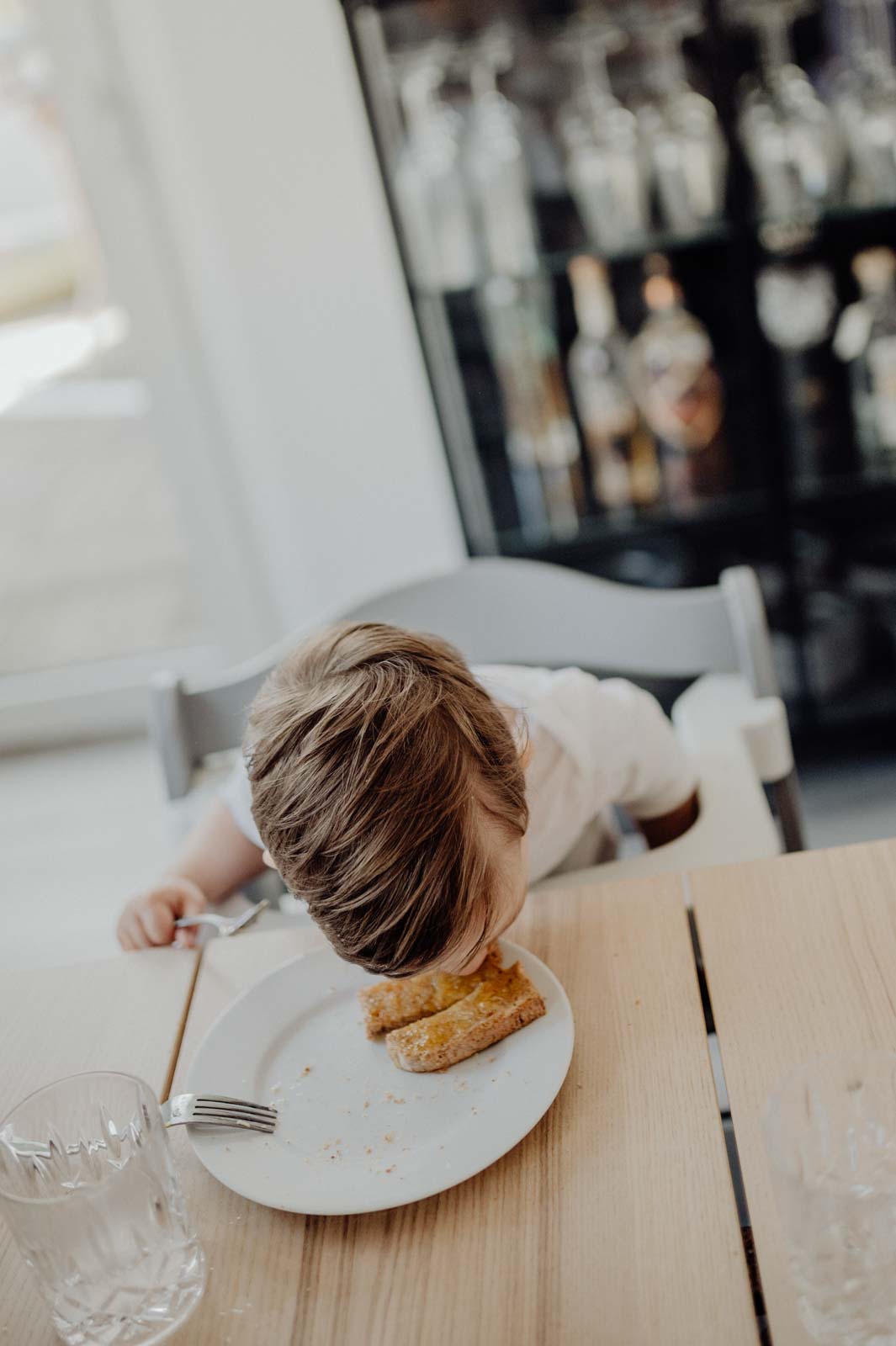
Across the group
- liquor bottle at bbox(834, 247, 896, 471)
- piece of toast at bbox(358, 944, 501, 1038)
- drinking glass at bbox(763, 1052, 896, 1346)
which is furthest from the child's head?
liquor bottle at bbox(834, 247, 896, 471)

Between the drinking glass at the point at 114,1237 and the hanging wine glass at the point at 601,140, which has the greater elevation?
the hanging wine glass at the point at 601,140

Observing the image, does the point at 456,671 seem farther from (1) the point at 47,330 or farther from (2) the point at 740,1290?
(1) the point at 47,330

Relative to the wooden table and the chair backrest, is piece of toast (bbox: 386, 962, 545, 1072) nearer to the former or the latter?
the wooden table

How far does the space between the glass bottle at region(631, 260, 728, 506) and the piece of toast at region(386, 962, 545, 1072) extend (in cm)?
152

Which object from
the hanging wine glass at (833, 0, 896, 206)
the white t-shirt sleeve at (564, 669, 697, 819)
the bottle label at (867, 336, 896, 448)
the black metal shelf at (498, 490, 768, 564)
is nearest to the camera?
the white t-shirt sleeve at (564, 669, 697, 819)

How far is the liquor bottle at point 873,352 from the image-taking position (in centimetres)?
201

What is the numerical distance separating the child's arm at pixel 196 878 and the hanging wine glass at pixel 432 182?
3.73 feet

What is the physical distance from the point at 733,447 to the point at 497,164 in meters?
0.64

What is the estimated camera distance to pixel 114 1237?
2.06 feet

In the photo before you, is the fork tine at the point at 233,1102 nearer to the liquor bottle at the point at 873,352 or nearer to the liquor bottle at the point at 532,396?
the liquor bottle at the point at 532,396

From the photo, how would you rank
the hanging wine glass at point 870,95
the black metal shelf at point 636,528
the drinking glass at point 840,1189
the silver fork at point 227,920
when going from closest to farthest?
the drinking glass at point 840,1189, the silver fork at point 227,920, the hanging wine glass at point 870,95, the black metal shelf at point 636,528

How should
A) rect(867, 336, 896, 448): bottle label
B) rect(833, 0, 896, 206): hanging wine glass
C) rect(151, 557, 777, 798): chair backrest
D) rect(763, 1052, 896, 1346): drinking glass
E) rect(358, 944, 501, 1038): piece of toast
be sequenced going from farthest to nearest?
1. rect(867, 336, 896, 448): bottle label
2. rect(833, 0, 896, 206): hanging wine glass
3. rect(151, 557, 777, 798): chair backrest
4. rect(358, 944, 501, 1038): piece of toast
5. rect(763, 1052, 896, 1346): drinking glass

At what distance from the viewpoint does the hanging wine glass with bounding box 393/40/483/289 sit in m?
1.91

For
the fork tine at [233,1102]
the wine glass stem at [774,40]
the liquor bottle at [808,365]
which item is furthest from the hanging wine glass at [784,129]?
the fork tine at [233,1102]
